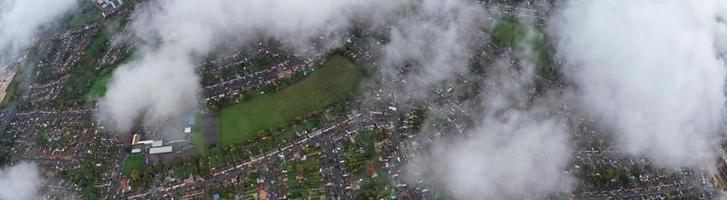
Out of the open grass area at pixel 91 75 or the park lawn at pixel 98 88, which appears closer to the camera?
the park lawn at pixel 98 88

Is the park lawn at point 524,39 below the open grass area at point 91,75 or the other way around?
below

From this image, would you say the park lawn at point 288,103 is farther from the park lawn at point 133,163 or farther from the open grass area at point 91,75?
the open grass area at point 91,75

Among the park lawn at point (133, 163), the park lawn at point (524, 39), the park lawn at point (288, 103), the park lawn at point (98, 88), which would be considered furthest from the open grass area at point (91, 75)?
the park lawn at point (524, 39)

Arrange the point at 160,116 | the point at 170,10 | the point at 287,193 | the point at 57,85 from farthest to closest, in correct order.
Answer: the point at 170,10, the point at 57,85, the point at 160,116, the point at 287,193

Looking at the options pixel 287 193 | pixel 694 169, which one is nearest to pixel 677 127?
pixel 694 169

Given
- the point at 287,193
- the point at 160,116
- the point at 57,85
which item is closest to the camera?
the point at 287,193

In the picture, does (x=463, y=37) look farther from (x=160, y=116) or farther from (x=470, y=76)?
(x=160, y=116)
